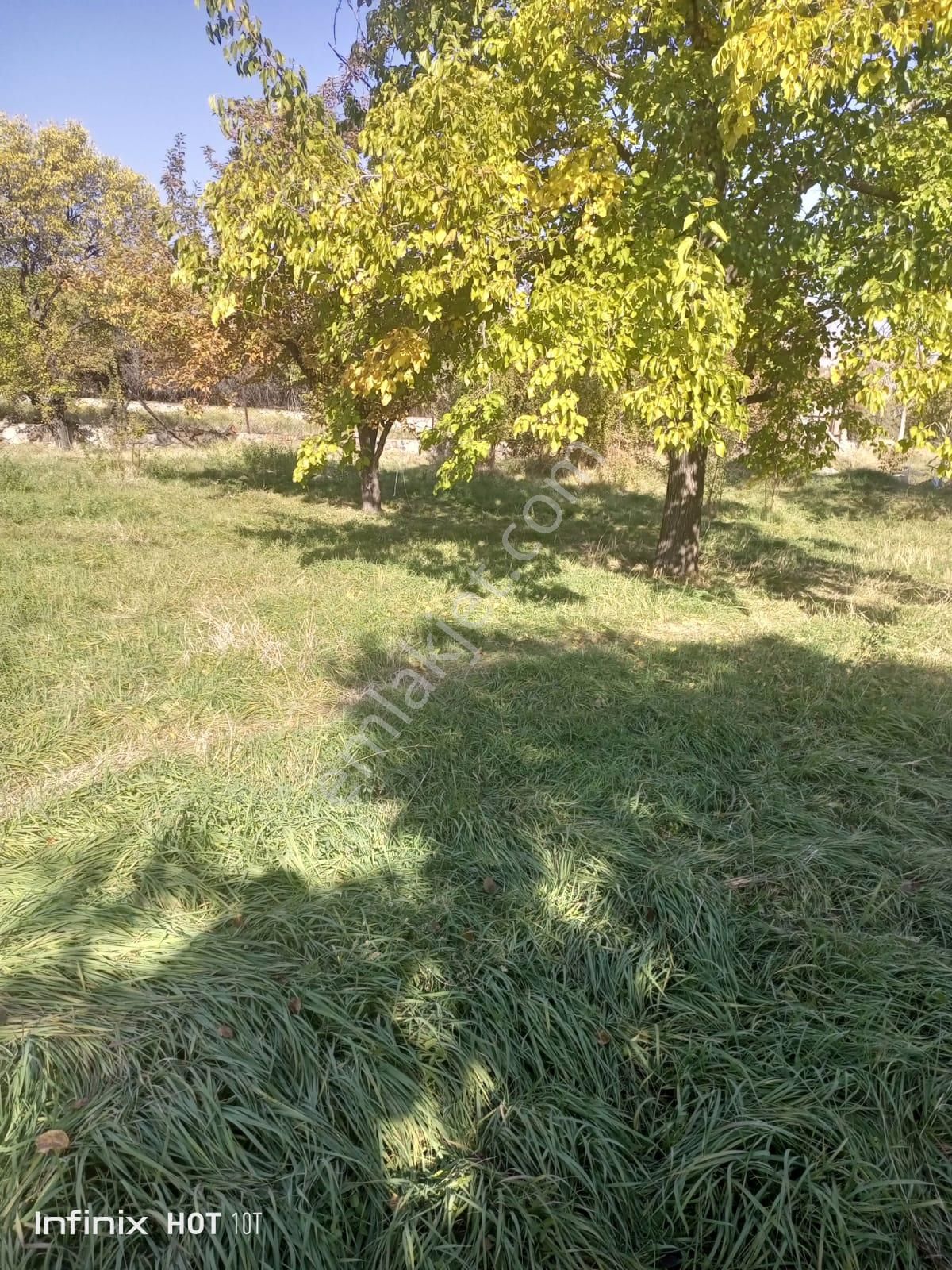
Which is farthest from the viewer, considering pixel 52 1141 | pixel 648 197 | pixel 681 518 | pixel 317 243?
pixel 681 518

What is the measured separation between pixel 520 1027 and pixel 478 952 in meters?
0.29

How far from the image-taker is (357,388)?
17.8 ft

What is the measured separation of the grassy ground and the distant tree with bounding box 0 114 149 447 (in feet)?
38.8

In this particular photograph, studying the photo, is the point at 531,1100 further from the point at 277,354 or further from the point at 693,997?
the point at 277,354

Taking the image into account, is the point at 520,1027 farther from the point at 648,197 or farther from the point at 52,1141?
the point at 648,197

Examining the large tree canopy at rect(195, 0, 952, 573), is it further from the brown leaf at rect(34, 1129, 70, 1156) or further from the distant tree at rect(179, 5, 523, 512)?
the brown leaf at rect(34, 1129, 70, 1156)

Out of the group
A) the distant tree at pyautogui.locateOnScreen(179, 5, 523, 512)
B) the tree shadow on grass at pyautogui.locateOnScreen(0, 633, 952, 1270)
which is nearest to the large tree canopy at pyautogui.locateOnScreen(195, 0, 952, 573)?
the distant tree at pyautogui.locateOnScreen(179, 5, 523, 512)

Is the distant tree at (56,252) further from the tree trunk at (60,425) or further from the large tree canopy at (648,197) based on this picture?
the large tree canopy at (648,197)

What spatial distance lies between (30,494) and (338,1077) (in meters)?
11.0

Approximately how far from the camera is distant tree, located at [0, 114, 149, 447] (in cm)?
1404

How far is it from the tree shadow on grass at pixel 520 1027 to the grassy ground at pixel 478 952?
11 millimetres

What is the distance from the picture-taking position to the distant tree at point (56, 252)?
46.1 ft

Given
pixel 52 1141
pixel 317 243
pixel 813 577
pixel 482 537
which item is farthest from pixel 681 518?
pixel 52 1141

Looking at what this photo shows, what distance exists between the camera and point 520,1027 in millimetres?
2217
